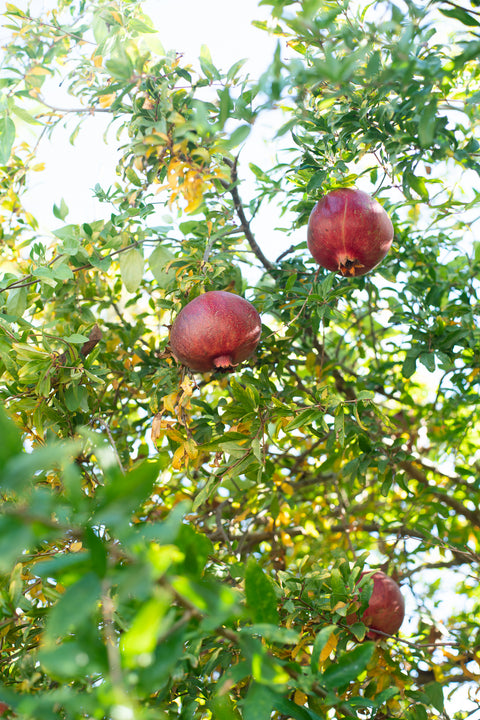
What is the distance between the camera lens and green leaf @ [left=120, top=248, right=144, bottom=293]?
2426mm

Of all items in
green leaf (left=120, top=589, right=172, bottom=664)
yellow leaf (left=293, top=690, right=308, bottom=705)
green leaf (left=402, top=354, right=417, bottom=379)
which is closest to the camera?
green leaf (left=120, top=589, right=172, bottom=664)

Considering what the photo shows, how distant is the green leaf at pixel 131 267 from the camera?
2.43 metres

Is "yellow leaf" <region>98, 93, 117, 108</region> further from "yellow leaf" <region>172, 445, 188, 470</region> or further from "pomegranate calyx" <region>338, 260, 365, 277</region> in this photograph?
"yellow leaf" <region>172, 445, 188, 470</region>

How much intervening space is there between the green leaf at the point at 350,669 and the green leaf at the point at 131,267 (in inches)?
70.6

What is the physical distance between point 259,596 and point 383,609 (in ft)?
5.26

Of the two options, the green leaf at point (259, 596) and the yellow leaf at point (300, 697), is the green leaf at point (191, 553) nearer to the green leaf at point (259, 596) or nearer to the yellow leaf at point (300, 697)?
the green leaf at point (259, 596)

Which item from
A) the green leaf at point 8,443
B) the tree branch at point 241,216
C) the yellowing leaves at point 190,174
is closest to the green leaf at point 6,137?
the yellowing leaves at point 190,174

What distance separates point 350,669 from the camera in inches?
37.5

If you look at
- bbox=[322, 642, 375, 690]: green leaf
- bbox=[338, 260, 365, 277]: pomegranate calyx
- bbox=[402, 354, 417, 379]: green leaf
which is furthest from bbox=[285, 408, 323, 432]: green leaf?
bbox=[322, 642, 375, 690]: green leaf

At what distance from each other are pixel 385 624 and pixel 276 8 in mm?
2202

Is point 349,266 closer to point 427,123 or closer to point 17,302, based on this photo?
point 427,123

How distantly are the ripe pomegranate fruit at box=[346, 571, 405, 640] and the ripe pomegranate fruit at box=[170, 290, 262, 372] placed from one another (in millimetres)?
1153

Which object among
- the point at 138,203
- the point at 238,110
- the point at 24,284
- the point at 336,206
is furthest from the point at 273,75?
the point at 24,284

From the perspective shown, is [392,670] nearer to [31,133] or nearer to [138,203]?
[138,203]
